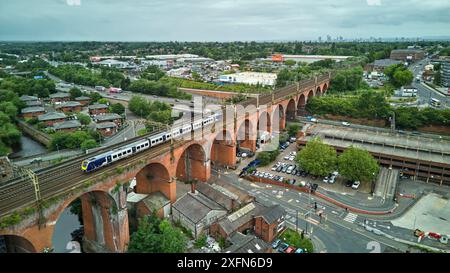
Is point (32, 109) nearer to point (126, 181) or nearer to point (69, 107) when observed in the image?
point (69, 107)

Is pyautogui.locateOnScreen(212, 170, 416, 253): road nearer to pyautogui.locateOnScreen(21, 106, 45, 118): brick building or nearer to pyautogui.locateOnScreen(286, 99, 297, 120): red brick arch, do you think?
pyautogui.locateOnScreen(286, 99, 297, 120): red brick arch

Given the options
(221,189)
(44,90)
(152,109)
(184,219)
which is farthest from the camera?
(44,90)

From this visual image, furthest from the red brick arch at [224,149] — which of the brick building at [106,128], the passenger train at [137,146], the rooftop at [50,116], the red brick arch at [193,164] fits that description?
the rooftop at [50,116]

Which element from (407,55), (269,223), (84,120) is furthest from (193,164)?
(407,55)
